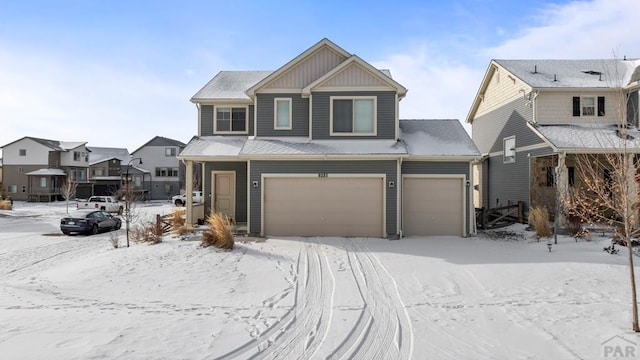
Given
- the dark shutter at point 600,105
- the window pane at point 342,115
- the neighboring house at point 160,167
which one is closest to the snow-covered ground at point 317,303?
the window pane at point 342,115

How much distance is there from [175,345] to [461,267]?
7.42m

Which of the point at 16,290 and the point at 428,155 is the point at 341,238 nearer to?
the point at 428,155

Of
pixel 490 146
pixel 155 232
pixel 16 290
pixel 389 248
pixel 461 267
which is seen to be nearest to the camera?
pixel 16 290

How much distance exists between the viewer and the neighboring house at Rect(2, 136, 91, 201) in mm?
45156

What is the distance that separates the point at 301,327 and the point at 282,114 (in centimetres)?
1141

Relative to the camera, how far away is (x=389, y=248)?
12297 mm

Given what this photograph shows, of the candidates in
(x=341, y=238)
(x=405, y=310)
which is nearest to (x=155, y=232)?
(x=341, y=238)

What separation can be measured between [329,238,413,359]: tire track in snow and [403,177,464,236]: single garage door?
6.03 meters

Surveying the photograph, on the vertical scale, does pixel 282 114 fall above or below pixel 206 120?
below

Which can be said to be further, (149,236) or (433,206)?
(433,206)

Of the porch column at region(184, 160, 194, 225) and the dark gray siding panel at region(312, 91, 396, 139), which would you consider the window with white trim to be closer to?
the dark gray siding panel at region(312, 91, 396, 139)

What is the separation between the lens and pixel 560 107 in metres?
18.3

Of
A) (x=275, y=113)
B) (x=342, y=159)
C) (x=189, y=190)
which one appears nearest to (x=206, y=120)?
(x=189, y=190)

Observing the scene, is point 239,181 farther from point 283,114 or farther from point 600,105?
point 600,105
